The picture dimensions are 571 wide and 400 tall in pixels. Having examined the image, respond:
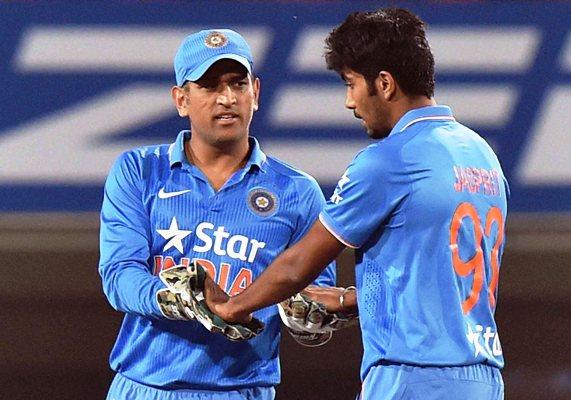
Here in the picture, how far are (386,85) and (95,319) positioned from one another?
215 cm

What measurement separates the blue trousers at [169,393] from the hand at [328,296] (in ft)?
0.85

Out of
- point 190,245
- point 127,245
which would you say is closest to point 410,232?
point 190,245

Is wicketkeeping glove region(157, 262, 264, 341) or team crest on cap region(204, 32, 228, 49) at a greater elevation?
team crest on cap region(204, 32, 228, 49)

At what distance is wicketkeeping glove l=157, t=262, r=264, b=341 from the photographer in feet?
8.74

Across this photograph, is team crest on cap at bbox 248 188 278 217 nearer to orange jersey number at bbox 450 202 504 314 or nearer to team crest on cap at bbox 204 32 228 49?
team crest on cap at bbox 204 32 228 49

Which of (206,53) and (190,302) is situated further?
(206,53)

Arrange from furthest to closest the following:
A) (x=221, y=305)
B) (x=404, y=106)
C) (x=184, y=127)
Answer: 1. (x=184, y=127)
2. (x=221, y=305)
3. (x=404, y=106)

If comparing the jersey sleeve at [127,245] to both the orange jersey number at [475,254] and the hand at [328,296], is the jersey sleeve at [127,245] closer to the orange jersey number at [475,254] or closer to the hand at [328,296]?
the hand at [328,296]

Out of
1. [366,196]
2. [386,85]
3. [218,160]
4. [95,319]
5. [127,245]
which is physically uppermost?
[386,85]

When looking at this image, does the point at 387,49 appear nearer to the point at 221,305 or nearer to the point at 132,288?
the point at 221,305

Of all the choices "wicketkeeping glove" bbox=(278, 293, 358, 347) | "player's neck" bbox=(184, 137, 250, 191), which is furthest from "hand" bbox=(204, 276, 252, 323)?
"player's neck" bbox=(184, 137, 250, 191)

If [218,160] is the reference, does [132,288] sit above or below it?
below

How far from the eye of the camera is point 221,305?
8.82ft

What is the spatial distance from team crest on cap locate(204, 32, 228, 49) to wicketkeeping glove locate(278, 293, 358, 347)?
2.17 feet
